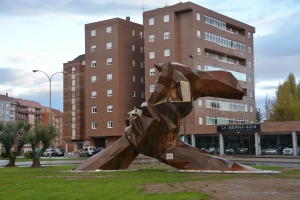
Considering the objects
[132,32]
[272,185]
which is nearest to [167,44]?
[132,32]

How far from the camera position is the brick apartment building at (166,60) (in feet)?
220

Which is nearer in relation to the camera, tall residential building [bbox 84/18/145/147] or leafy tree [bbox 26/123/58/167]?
leafy tree [bbox 26/123/58/167]

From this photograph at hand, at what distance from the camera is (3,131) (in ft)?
133

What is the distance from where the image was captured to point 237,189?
15.5 meters

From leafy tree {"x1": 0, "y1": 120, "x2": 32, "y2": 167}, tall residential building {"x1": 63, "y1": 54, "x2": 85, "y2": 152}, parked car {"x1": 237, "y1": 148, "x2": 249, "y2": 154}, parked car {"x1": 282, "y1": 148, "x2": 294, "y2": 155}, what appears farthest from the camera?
tall residential building {"x1": 63, "y1": 54, "x2": 85, "y2": 152}

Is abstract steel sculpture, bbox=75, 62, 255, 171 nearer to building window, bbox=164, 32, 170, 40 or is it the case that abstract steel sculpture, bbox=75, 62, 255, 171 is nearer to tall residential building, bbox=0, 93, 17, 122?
building window, bbox=164, 32, 170, 40

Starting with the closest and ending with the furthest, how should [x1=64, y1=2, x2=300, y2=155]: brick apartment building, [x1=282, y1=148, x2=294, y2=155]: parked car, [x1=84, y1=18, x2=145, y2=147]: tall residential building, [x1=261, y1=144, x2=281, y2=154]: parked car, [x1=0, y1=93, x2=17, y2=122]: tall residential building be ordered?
1. [x1=282, y1=148, x2=294, y2=155]: parked car
2. [x1=261, y1=144, x2=281, y2=154]: parked car
3. [x1=64, y1=2, x2=300, y2=155]: brick apartment building
4. [x1=84, y1=18, x2=145, y2=147]: tall residential building
5. [x1=0, y1=93, x2=17, y2=122]: tall residential building

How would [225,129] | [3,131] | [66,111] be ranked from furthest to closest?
1. [66,111]
2. [225,129]
3. [3,131]

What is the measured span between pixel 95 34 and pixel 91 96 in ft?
37.3

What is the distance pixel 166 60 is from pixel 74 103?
86.3 ft

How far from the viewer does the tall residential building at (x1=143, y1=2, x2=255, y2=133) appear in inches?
2648

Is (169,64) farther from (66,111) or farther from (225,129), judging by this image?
(66,111)

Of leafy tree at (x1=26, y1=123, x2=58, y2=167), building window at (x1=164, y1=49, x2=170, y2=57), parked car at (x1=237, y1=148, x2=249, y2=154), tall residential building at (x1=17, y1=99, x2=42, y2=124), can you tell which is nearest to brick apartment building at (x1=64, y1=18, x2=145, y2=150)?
building window at (x1=164, y1=49, x2=170, y2=57)

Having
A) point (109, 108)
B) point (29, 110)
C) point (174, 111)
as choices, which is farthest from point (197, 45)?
point (29, 110)
